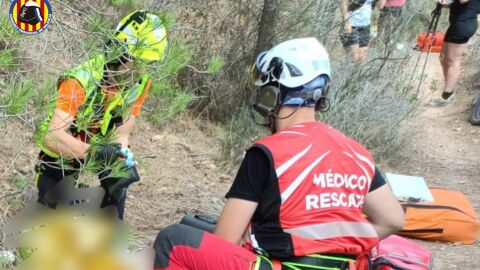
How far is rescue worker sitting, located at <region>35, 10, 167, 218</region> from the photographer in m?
2.96

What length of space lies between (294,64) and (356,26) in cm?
484

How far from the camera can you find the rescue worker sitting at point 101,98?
296 cm

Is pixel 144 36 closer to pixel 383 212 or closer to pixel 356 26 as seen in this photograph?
pixel 383 212

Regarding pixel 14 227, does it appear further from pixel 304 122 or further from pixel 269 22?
pixel 269 22

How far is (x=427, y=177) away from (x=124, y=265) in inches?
203

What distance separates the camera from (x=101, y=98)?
10.5 feet

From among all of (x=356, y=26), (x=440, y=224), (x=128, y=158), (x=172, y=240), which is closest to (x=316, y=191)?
(x=172, y=240)

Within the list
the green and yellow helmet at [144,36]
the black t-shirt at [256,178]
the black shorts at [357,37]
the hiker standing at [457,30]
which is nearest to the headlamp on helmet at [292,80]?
the black t-shirt at [256,178]

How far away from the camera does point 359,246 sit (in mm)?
2777

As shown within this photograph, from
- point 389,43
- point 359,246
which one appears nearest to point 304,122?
point 359,246

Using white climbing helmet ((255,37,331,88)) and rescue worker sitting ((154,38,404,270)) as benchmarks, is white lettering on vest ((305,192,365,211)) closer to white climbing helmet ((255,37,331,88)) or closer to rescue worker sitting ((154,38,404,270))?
rescue worker sitting ((154,38,404,270))

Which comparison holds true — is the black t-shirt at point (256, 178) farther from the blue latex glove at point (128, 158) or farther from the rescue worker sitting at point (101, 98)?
the blue latex glove at point (128, 158)

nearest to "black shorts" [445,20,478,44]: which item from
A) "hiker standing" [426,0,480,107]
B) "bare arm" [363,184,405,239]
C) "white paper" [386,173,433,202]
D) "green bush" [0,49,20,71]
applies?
"hiker standing" [426,0,480,107]

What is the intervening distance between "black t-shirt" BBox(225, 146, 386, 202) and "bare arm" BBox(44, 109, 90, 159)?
0.75 metres
